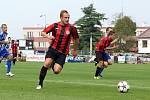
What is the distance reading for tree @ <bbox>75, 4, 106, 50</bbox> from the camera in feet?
378

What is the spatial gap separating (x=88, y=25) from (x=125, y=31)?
1374 centimetres

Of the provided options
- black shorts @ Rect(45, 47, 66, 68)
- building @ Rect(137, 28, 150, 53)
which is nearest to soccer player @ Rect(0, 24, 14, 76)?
black shorts @ Rect(45, 47, 66, 68)

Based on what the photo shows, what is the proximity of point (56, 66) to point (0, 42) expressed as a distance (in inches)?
246

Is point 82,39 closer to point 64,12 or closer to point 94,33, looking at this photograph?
point 94,33

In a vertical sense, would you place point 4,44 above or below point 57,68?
above

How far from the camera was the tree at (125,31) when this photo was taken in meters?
122

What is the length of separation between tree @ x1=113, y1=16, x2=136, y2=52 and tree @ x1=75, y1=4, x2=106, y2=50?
20.3 feet

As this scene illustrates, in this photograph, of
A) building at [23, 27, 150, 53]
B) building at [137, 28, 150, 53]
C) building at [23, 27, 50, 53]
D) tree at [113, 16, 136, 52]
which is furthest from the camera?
building at [23, 27, 50, 53]

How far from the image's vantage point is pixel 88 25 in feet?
383

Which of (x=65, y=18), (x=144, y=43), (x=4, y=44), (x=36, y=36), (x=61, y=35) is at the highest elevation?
(x=36, y=36)

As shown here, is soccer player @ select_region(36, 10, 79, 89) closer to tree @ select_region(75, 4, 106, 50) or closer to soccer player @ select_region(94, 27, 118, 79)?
soccer player @ select_region(94, 27, 118, 79)

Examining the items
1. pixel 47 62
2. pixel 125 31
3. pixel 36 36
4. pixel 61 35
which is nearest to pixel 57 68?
pixel 47 62

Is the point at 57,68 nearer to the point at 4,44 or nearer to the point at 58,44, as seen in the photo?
the point at 58,44

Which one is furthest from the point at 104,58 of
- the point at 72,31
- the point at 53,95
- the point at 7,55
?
the point at 53,95
